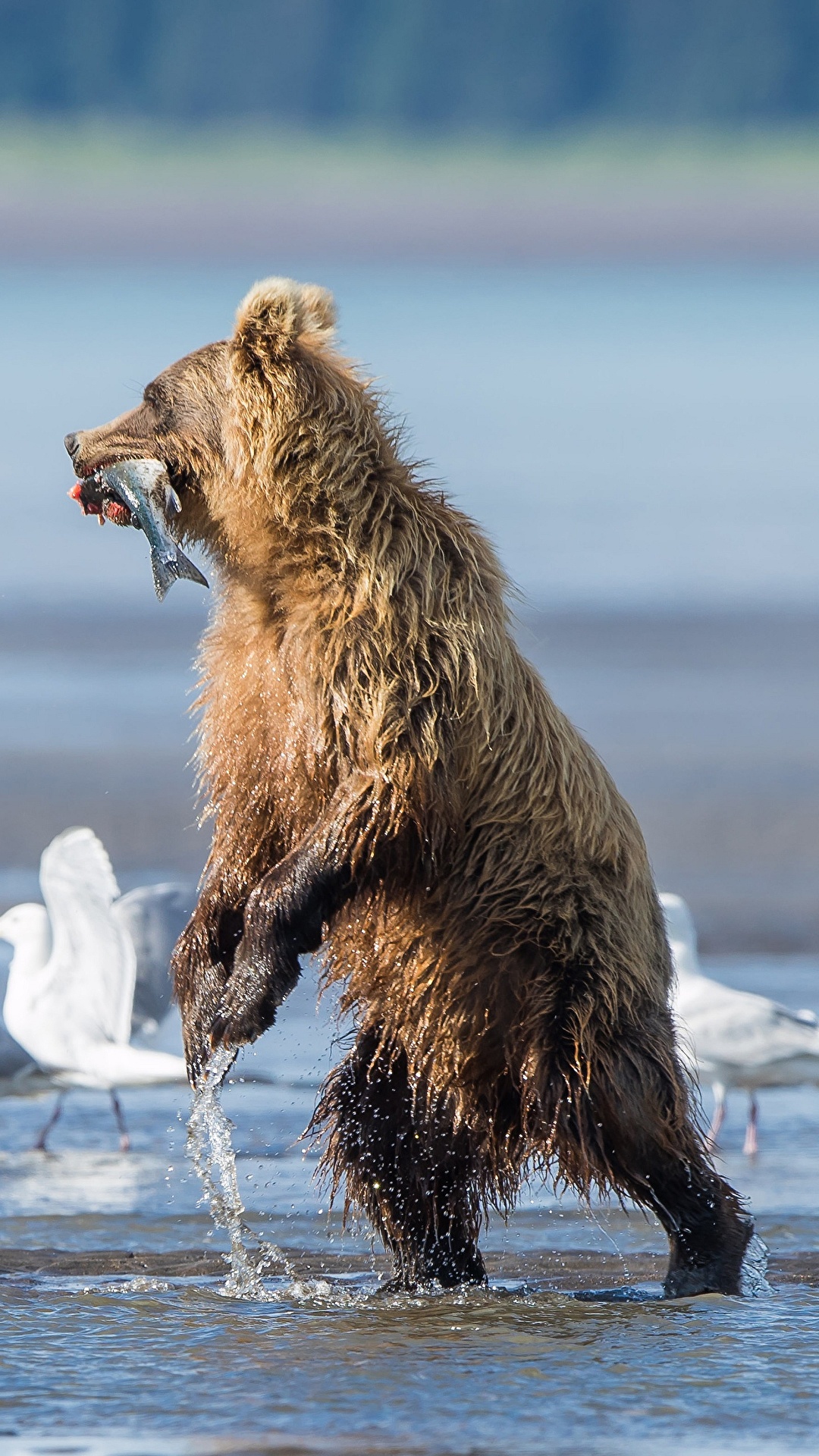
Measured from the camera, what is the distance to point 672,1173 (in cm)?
482

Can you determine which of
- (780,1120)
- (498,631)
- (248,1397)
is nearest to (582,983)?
(498,631)

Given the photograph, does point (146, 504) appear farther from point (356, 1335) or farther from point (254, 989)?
point (356, 1335)

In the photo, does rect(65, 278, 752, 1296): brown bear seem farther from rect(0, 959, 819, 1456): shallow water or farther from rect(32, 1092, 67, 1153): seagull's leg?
rect(32, 1092, 67, 1153): seagull's leg

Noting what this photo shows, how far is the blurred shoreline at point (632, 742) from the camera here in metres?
11.7

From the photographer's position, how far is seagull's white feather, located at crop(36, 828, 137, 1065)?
780 cm

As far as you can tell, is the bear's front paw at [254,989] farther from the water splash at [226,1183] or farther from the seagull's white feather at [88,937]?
the seagull's white feather at [88,937]

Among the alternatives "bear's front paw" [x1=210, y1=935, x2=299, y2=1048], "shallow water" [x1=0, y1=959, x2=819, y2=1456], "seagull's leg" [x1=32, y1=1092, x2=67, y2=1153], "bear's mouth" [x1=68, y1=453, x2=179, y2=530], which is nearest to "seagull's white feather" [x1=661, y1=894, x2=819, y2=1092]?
"shallow water" [x1=0, y1=959, x2=819, y2=1456]

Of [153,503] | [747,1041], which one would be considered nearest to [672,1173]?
[153,503]

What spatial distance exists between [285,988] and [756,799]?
29.1 feet

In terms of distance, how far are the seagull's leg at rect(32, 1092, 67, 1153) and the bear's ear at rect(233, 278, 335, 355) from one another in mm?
3402

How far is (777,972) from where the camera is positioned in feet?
32.1

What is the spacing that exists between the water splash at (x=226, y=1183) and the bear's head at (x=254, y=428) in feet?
4.23

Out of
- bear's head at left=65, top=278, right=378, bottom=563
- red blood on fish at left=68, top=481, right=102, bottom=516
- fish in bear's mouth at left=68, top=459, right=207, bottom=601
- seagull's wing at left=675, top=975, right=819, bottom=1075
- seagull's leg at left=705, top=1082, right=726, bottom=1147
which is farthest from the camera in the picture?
seagull's leg at left=705, top=1082, right=726, bottom=1147

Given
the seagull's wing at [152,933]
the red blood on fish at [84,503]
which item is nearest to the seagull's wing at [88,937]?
the seagull's wing at [152,933]
